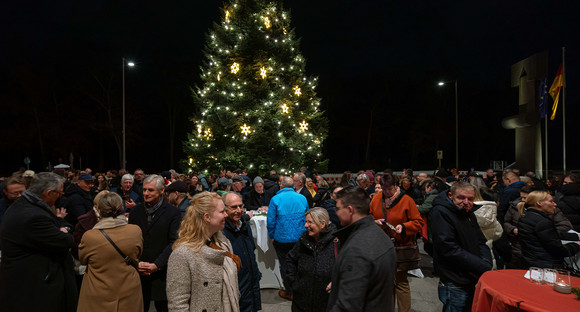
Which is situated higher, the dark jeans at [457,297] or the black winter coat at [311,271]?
the black winter coat at [311,271]

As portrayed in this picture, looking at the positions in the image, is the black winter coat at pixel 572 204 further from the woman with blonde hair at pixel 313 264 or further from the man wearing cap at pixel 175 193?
A: the man wearing cap at pixel 175 193

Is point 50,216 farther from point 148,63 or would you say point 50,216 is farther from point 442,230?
point 148,63

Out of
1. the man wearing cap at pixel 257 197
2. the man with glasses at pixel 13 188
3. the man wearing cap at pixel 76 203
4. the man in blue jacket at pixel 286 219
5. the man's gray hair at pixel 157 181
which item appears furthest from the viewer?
the man wearing cap at pixel 257 197

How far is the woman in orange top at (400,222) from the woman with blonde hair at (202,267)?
8.87 feet

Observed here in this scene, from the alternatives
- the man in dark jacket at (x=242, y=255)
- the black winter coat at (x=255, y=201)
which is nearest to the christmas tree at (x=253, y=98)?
the black winter coat at (x=255, y=201)

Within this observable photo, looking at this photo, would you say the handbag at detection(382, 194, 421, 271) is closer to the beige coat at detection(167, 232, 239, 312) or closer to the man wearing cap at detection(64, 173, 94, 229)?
the beige coat at detection(167, 232, 239, 312)

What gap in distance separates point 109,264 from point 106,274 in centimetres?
10

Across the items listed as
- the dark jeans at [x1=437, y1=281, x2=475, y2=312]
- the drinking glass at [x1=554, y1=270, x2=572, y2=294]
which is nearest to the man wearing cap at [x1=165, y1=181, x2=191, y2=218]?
the dark jeans at [x1=437, y1=281, x2=475, y2=312]

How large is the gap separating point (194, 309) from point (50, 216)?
6.48ft

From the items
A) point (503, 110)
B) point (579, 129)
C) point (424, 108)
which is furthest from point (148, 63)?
A: point (579, 129)

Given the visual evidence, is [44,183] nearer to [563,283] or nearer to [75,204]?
[75,204]

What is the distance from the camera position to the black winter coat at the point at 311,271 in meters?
3.64

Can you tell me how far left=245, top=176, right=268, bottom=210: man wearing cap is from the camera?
828 centimetres

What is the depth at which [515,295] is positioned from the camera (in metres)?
3.24
